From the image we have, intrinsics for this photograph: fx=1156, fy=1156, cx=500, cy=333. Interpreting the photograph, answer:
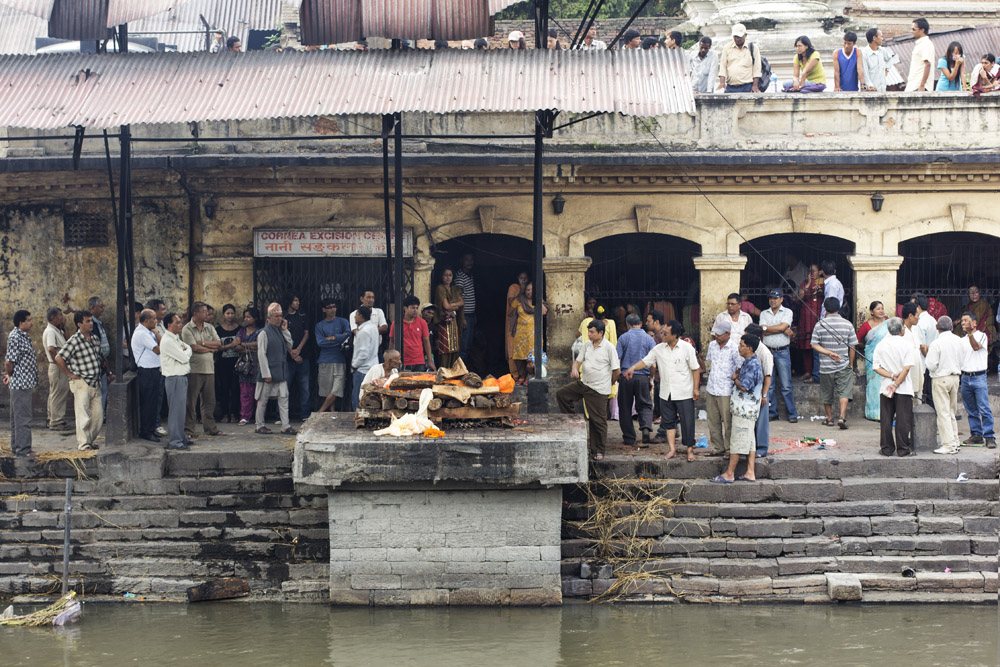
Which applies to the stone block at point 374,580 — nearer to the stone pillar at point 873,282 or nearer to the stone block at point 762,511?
the stone block at point 762,511

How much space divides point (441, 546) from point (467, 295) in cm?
542

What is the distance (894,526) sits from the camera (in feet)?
36.0

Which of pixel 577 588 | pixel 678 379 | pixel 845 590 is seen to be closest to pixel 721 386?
pixel 678 379

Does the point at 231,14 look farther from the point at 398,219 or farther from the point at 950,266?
the point at 950,266

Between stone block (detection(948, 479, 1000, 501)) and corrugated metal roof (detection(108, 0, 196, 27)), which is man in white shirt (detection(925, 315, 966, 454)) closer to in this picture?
stone block (detection(948, 479, 1000, 501))

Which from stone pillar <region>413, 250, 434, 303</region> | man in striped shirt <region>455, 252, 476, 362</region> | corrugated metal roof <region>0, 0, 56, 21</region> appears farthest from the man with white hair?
corrugated metal roof <region>0, 0, 56, 21</region>

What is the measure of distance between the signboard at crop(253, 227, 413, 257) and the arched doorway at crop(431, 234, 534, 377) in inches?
38.4

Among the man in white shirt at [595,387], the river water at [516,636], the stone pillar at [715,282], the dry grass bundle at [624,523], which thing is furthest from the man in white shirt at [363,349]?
the stone pillar at [715,282]

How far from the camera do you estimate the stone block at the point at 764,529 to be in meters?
11.0

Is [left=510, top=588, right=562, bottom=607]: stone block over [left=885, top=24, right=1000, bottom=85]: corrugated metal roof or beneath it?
beneath

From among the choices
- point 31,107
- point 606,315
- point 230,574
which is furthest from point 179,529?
point 606,315

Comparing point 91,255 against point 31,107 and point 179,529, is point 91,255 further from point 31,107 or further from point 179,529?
point 179,529

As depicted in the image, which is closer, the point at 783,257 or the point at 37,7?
the point at 37,7

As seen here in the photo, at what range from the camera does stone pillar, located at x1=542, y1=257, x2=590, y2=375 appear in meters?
14.9
